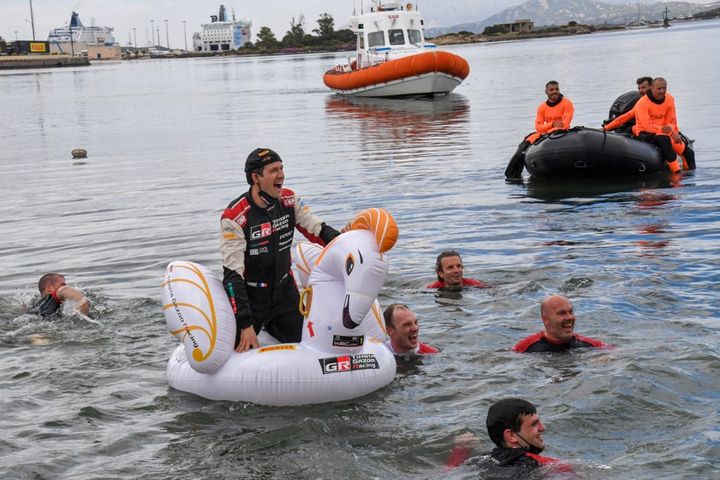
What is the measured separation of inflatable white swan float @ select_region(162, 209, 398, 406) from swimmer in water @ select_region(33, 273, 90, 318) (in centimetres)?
278

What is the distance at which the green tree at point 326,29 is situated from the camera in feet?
540

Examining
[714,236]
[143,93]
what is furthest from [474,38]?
[714,236]

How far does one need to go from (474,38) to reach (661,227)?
6501 inches

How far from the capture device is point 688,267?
10.9 m

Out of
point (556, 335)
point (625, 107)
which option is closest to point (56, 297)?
point (556, 335)

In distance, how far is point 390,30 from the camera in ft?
141

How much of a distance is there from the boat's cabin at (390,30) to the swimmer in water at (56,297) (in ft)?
111

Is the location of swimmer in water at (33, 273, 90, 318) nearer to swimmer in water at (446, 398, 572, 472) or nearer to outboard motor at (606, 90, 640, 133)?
swimmer in water at (446, 398, 572, 472)

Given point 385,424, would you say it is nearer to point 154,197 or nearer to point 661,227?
point 661,227

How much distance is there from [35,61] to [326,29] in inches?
2050

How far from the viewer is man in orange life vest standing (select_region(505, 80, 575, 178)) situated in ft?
58.7

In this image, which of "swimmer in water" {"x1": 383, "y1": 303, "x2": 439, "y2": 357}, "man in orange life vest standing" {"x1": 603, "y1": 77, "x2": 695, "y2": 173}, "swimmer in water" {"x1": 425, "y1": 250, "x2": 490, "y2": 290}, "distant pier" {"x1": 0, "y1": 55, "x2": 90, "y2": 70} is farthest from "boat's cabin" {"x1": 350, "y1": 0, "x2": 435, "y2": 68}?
"distant pier" {"x1": 0, "y1": 55, "x2": 90, "y2": 70}

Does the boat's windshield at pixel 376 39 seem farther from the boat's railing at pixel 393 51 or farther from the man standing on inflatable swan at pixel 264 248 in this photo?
the man standing on inflatable swan at pixel 264 248

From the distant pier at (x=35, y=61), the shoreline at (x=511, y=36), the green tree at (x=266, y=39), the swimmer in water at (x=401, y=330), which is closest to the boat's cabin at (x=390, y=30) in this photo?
the swimmer in water at (x=401, y=330)
